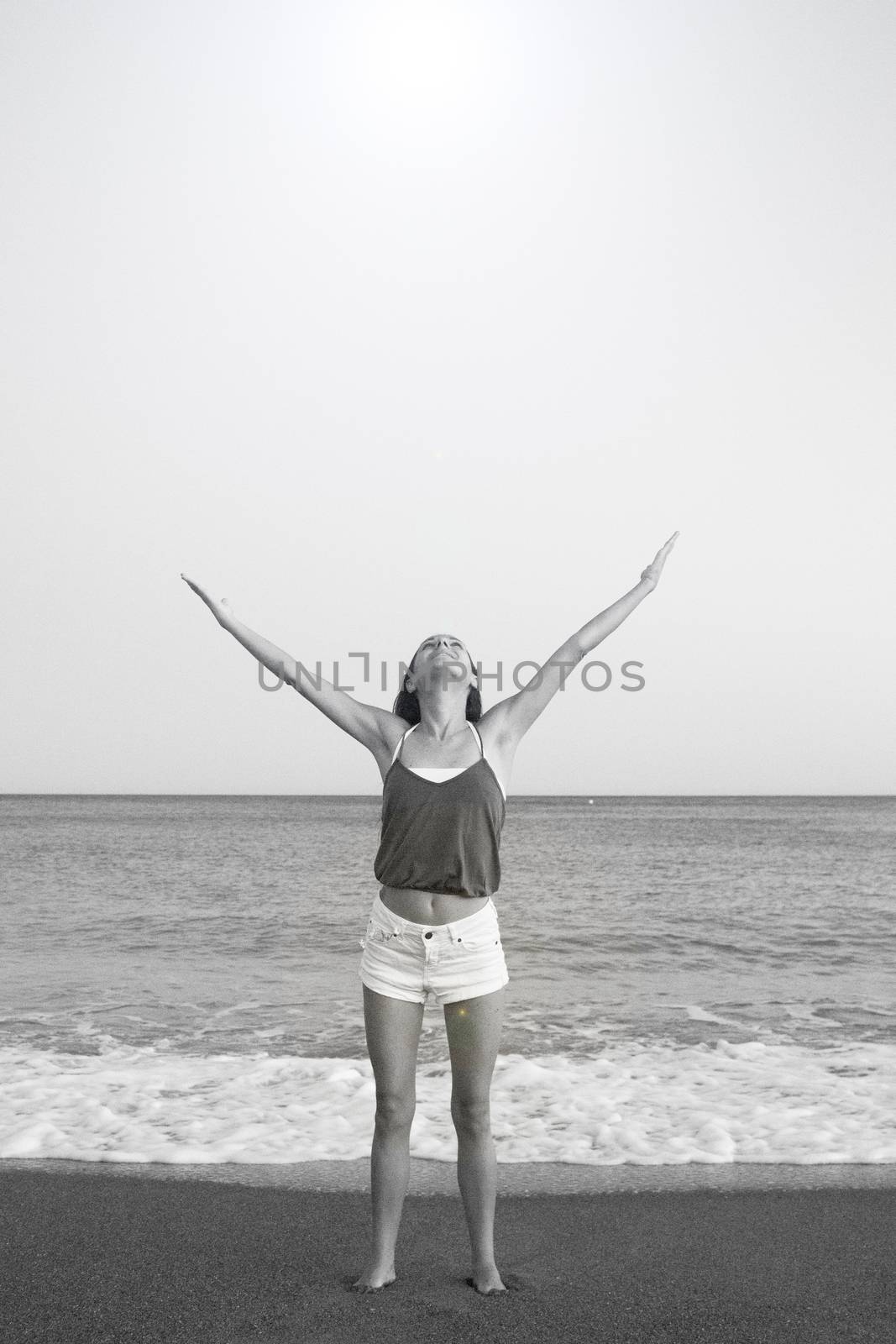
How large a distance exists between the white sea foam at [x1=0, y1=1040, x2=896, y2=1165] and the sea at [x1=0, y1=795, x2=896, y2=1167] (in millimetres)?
21

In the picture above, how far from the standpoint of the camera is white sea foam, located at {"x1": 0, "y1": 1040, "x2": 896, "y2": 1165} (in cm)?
497

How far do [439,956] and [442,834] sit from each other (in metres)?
0.39

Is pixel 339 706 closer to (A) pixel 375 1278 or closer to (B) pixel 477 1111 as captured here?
(B) pixel 477 1111

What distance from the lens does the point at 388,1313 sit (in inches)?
123

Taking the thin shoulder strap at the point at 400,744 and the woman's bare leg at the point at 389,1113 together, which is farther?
the thin shoulder strap at the point at 400,744

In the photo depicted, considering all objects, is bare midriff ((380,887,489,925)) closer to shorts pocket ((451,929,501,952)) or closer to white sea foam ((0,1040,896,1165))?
shorts pocket ((451,929,501,952))

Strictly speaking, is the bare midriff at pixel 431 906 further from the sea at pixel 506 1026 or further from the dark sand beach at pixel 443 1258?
the sea at pixel 506 1026

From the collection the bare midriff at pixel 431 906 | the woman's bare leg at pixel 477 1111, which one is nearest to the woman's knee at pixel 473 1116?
the woman's bare leg at pixel 477 1111

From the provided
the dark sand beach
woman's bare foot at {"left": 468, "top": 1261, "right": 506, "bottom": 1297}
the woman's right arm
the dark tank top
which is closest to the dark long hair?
the woman's right arm

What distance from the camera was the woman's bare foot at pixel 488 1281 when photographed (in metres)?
3.26

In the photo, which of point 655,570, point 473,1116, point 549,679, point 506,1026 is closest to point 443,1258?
point 473,1116

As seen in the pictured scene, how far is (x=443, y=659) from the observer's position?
346cm

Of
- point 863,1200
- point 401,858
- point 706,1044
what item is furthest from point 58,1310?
point 706,1044

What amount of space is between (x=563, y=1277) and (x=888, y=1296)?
3.60ft
